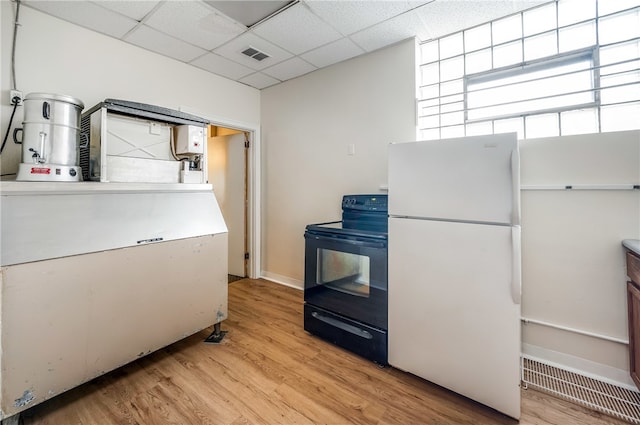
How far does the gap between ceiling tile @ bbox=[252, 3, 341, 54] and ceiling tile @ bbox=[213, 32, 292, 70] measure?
0.30ft

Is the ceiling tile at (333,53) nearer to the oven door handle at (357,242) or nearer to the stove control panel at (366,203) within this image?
the stove control panel at (366,203)

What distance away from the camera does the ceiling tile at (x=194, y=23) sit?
6.81 feet

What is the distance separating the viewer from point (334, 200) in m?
3.07

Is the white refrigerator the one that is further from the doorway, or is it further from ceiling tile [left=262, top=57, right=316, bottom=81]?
the doorway

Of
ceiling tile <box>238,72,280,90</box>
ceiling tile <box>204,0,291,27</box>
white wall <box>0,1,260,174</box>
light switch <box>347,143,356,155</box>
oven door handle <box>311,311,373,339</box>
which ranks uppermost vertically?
ceiling tile <box>238,72,280,90</box>

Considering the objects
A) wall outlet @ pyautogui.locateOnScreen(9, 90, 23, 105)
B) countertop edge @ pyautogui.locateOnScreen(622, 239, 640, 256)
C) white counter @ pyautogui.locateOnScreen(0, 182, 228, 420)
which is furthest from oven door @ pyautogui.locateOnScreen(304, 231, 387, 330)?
wall outlet @ pyautogui.locateOnScreen(9, 90, 23, 105)

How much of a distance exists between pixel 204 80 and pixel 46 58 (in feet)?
4.42

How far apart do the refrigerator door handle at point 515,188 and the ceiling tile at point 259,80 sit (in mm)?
2904

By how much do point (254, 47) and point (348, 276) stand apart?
238 centimetres

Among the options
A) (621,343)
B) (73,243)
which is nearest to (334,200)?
(73,243)

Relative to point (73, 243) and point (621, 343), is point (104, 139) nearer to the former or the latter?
point (73, 243)

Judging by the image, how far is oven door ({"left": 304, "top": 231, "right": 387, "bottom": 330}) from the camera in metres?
1.88

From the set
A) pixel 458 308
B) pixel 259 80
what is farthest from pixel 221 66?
pixel 458 308

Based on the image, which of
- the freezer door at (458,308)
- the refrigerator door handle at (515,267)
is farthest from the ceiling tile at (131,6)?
the refrigerator door handle at (515,267)
